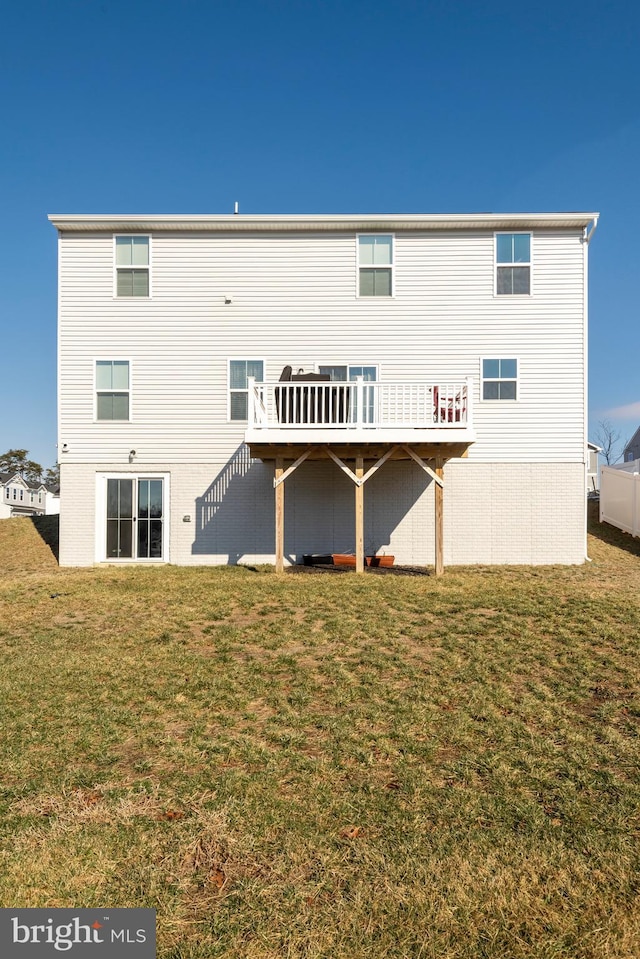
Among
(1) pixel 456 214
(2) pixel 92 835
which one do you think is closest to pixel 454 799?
(2) pixel 92 835

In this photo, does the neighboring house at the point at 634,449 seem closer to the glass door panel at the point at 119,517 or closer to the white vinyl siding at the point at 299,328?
the white vinyl siding at the point at 299,328

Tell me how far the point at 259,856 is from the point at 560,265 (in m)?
13.7

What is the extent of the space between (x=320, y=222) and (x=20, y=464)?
5350cm

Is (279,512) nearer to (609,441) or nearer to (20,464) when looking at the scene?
(609,441)

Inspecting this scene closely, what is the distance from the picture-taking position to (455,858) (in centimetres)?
292

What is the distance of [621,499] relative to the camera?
651 inches

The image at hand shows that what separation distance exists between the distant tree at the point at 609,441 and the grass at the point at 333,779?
4950 cm

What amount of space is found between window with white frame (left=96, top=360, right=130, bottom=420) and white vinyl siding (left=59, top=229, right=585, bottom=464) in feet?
0.71

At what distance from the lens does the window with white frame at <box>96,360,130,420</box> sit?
42.4ft

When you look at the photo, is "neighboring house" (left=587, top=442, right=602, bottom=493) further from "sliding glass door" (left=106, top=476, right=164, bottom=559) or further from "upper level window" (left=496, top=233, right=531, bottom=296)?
"sliding glass door" (left=106, top=476, right=164, bottom=559)

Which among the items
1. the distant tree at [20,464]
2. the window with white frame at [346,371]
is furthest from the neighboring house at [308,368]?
the distant tree at [20,464]

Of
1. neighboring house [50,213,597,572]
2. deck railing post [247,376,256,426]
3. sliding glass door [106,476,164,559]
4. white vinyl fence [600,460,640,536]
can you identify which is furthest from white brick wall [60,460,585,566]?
white vinyl fence [600,460,640,536]

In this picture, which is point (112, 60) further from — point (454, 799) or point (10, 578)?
point (454, 799)

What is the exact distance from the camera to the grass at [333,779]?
100 inches
